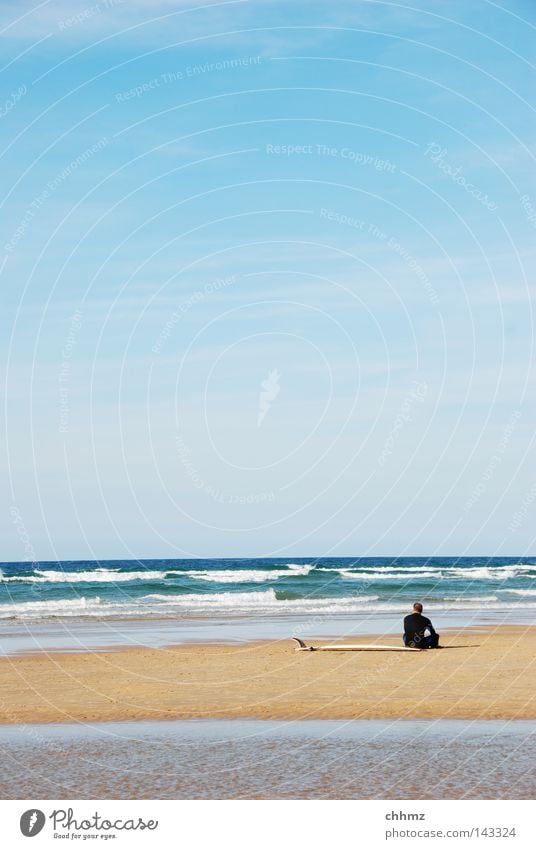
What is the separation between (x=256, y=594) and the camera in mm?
65688

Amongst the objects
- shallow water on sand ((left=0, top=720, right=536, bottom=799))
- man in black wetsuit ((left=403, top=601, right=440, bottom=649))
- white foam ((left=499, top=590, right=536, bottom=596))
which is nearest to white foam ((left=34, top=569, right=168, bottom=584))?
white foam ((left=499, top=590, right=536, bottom=596))

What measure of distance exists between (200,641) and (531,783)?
2075 cm

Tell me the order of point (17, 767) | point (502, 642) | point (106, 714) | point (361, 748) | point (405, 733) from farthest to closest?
point (502, 642) → point (106, 714) → point (405, 733) → point (361, 748) → point (17, 767)

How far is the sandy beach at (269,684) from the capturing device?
58.4 ft

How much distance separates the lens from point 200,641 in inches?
1272

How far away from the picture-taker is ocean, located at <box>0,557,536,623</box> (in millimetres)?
49219

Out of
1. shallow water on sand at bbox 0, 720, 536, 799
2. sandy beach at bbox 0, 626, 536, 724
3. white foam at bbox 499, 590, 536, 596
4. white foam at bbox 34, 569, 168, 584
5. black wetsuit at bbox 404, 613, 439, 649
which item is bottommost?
shallow water on sand at bbox 0, 720, 536, 799

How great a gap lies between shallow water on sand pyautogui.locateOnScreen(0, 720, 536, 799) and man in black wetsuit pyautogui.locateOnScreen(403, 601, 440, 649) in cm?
1050

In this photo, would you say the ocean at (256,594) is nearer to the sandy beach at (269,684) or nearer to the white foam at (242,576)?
the white foam at (242,576)

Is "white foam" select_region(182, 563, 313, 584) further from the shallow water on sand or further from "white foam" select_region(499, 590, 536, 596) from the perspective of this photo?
the shallow water on sand

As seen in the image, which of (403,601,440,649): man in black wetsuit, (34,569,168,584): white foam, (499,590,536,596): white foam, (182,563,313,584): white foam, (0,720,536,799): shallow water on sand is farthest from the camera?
(182,563,313,584): white foam
